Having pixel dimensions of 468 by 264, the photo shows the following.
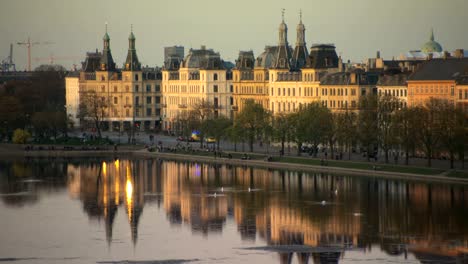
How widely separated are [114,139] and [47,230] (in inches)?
3069

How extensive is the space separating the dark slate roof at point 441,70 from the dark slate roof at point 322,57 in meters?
17.4

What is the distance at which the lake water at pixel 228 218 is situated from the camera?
89.1 metres

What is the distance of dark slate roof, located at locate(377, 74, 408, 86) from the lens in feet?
482

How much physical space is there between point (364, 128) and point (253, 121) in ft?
72.9

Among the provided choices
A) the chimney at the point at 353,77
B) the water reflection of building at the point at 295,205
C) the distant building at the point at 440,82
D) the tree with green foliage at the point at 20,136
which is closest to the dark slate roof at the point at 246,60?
the tree with green foliage at the point at 20,136

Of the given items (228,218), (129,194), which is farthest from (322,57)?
(228,218)

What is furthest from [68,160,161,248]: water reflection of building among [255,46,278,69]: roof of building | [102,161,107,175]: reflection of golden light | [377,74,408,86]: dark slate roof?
[255,46,278,69]: roof of building

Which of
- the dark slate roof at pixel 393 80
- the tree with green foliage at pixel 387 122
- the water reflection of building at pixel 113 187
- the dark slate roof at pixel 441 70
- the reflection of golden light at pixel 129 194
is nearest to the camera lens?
the water reflection of building at pixel 113 187

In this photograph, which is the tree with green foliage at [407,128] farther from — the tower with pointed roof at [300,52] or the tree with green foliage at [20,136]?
the tree with green foliage at [20,136]

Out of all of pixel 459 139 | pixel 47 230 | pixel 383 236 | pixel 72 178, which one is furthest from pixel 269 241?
pixel 72 178

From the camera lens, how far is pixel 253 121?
509ft

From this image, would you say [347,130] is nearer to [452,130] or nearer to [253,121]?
[452,130]

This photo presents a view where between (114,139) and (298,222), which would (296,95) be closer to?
(114,139)

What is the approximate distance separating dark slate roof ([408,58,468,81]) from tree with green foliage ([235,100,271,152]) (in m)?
17.2
